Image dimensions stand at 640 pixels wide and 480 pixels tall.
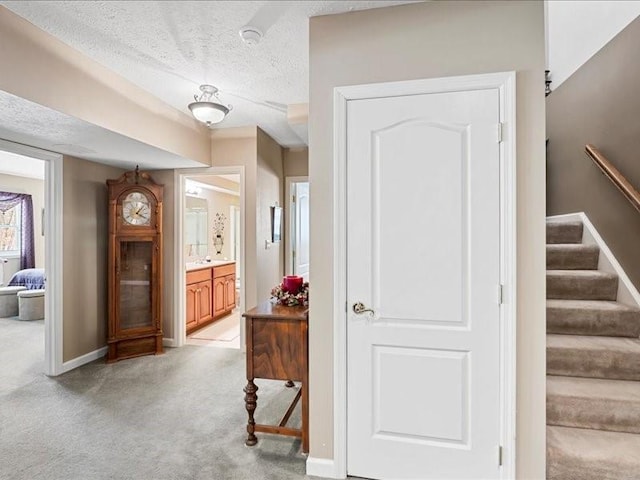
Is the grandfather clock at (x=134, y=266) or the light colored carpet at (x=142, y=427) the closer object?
the light colored carpet at (x=142, y=427)

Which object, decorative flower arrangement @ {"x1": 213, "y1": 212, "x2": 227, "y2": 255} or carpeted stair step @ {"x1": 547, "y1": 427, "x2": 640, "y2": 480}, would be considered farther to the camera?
decorative flower arrangement @ {"x1": 213, "y1": 212, "x2": 227, "y2": 255}

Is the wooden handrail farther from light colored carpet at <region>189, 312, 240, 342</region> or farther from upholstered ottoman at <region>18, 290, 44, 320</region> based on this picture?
upholstered ottoman at <region>18, 290, 44, 320</region>

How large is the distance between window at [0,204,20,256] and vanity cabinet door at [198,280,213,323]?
4.60 meters

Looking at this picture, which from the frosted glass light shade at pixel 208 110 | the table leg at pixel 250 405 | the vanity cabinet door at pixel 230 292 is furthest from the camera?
the vanity cabinet door at pixel 230 292

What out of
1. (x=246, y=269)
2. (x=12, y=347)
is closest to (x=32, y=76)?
(x=246, y=269)

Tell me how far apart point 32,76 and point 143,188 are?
1.88 m

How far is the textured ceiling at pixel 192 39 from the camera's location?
77.7 inches

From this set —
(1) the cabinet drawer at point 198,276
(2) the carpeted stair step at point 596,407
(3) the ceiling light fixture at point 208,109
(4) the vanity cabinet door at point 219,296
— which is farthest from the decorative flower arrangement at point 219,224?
(2) the carpeted stair step at point 596,407

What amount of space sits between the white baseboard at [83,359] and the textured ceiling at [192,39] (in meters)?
2.74

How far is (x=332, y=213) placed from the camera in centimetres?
204

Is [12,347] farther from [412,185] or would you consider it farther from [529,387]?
[529,387]

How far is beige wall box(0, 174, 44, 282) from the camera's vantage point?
272 inches

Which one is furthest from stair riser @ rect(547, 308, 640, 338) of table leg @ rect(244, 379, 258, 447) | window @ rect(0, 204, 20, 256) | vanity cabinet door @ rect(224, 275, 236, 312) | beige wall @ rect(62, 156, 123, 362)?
window @ rect(0, 204, 20, 256)

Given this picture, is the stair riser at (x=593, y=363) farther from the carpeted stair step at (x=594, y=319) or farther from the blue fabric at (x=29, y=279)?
the blue fabric at (x=29, y=279)
